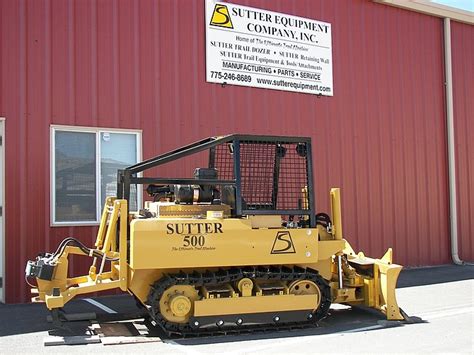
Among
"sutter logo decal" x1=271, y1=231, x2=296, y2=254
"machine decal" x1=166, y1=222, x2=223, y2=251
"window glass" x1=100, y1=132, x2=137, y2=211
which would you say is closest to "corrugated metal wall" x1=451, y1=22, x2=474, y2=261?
"window glass" x1=100, y1=132, x2=137, y2=211

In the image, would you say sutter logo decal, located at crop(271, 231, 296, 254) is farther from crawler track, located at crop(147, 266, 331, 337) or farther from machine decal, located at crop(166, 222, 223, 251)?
machine decal, located at crop(166, 222, 223, 251)

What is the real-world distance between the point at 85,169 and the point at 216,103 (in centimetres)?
284

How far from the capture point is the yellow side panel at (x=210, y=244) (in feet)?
21.8

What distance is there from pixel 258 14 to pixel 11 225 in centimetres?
620

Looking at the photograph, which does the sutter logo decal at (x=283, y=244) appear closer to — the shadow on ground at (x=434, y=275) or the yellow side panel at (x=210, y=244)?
the yellow side panel at (x=210, y=244)

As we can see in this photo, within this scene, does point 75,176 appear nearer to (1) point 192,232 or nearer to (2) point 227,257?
(1) point 192,232

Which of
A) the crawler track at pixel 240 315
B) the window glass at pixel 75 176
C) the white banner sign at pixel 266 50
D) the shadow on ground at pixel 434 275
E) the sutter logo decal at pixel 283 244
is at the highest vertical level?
the white banner sign at pixel 266 50

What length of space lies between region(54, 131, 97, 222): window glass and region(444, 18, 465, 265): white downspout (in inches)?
347

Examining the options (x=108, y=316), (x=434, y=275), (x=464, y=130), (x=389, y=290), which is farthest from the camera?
(x=464, y=130)

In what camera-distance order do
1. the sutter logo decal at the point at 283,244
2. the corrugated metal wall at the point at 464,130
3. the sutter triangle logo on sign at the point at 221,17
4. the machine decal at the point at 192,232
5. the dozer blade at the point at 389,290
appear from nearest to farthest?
the machine decal at the point at 192,232 → the sutter logo decal at the point at 283,244 → the dozer blade at the point at 389,290 → the sutter triangle logo on sign at the point at 221,17 → the corrugated metal wall at the point at 464,130

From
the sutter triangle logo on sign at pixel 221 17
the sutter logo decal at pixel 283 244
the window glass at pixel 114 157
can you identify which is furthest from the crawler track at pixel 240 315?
the sutter triangle logo on sign at pixel 221 17

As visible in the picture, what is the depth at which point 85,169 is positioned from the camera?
9.71 m

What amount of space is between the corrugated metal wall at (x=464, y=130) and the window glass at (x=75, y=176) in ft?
30.2

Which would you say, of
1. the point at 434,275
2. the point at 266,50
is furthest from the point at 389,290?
the point at 266,50
